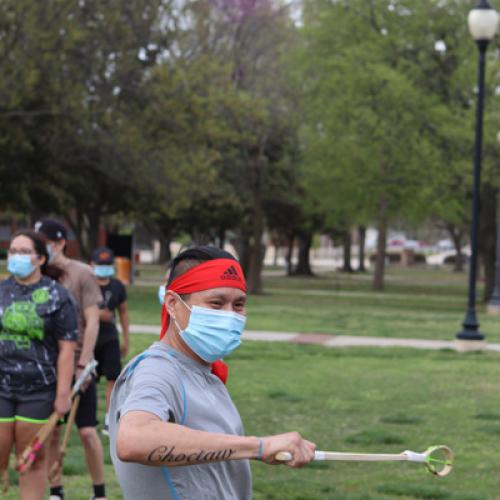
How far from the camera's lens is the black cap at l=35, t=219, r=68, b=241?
6586mm

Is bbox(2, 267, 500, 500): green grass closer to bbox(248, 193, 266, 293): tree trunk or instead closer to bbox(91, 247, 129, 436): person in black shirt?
bbox(91, 247, 129, 436): person in black shirt

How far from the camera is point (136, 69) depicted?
92.1 feet

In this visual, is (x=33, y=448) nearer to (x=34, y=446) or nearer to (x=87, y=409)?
(x=34, y=446)

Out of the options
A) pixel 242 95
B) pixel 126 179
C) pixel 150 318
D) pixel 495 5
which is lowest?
pixel 150 318

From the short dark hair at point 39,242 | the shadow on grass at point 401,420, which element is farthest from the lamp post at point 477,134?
the short dark hair at point 39,242

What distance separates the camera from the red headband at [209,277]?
290 cm

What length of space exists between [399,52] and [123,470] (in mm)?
30132

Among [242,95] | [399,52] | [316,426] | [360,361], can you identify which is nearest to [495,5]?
[399,52]

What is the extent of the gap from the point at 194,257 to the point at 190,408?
0.44 metres

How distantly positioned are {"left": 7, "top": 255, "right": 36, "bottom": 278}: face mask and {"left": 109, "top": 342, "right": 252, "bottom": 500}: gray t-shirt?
9.56 ft

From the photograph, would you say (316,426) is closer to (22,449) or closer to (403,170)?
(22,449)

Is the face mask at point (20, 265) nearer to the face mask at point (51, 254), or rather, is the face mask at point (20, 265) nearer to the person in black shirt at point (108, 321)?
the face mask at point (51, 254)

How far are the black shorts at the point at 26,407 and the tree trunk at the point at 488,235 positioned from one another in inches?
1170

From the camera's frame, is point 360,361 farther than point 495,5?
No
